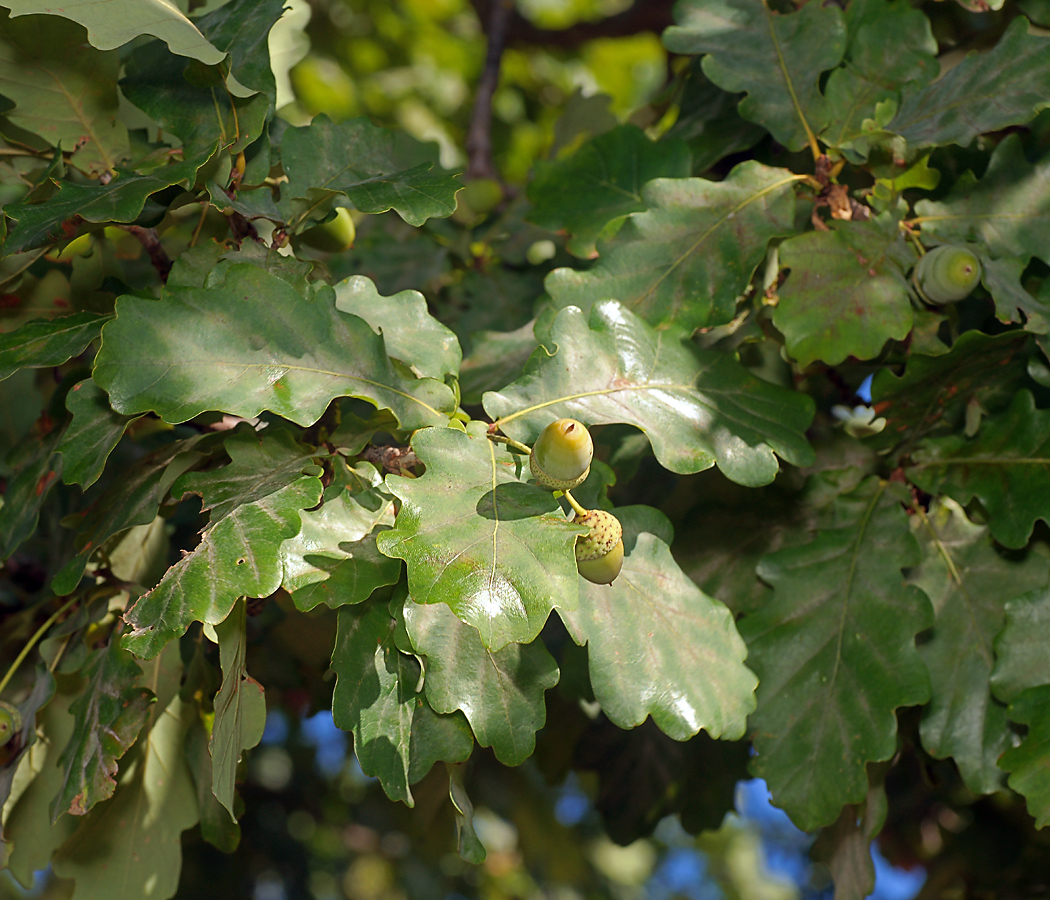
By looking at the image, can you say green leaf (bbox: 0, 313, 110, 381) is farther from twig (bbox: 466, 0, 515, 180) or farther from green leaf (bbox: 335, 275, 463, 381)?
twig (bbox: 466, 0, 515, 180)

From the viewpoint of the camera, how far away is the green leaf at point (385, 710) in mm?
748

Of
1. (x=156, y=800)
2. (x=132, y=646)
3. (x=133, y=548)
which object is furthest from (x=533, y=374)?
(x=156, y=800)

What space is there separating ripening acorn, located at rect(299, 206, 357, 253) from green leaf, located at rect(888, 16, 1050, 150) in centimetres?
66

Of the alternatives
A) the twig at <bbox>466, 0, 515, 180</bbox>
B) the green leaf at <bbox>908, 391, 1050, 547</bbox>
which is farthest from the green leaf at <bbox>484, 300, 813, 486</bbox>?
the twig at <bbox>466, 0, 515, 180</bbox>

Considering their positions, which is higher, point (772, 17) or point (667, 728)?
point (772, 17)

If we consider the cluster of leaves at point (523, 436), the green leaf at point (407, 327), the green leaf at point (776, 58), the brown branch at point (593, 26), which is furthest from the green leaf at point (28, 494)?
the brown branch at point (593, 26)

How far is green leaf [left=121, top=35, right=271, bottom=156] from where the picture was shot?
0.91 m

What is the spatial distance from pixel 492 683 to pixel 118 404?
1.27 feet

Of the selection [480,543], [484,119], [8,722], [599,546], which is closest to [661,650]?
[599,546]

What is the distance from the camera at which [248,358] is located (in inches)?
30.7

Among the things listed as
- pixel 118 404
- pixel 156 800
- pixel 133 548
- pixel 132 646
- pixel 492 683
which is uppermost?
pixel 118 404

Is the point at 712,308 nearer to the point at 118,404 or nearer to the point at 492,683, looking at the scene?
the point at 492,683

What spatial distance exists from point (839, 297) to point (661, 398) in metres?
0.25

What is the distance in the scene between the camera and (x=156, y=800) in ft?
3.28
